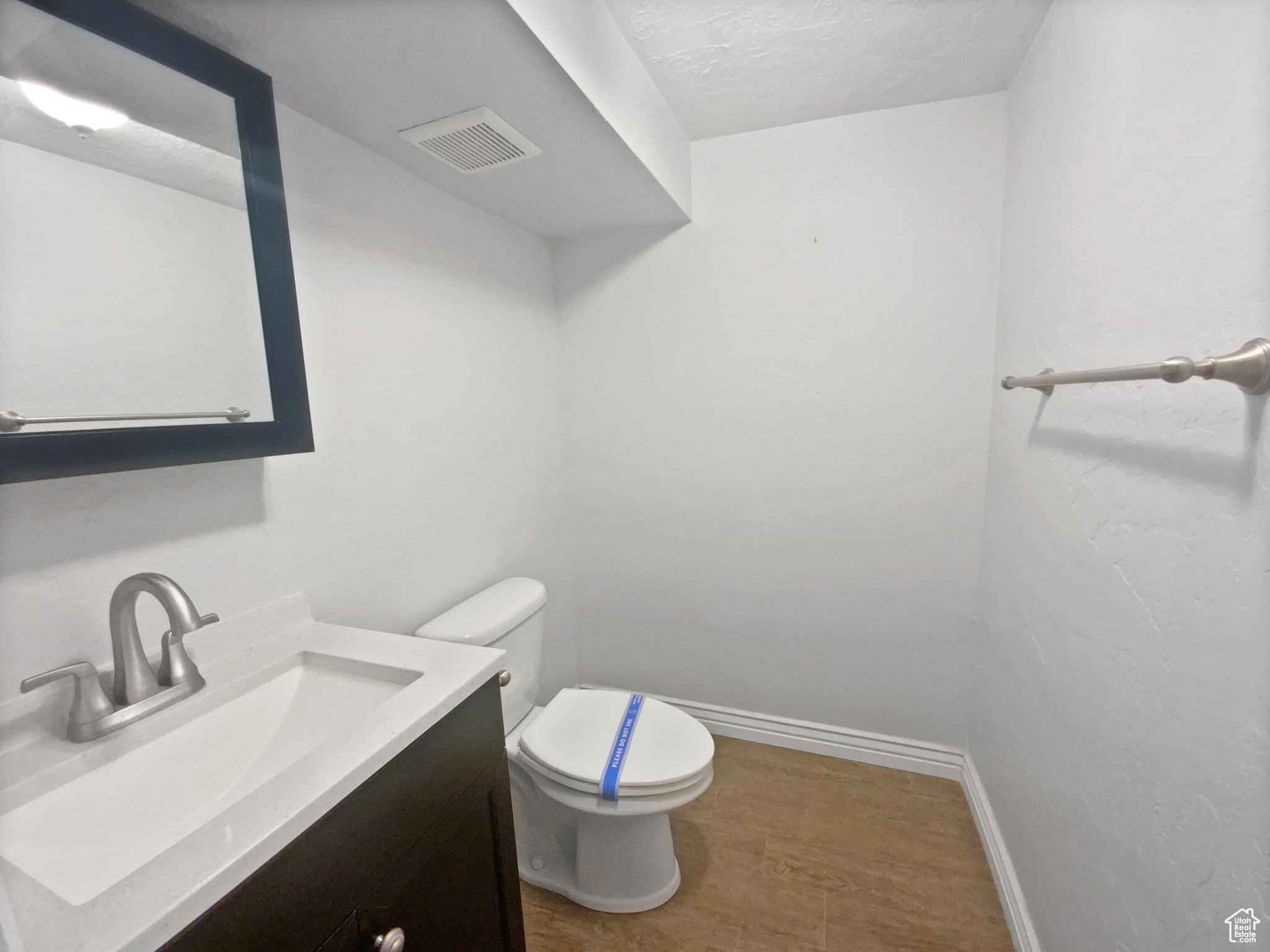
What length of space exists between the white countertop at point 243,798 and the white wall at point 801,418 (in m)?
1.17

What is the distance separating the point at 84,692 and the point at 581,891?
122 centimetres

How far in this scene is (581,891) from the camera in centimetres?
140

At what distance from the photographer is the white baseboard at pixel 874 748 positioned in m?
1.43

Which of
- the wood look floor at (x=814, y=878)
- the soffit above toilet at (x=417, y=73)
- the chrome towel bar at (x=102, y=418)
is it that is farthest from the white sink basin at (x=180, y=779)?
the soffit above toilet at (x=417, y=73)

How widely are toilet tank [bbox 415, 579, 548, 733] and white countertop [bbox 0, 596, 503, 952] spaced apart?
0.30m

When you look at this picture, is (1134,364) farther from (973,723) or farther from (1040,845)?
(973,723)

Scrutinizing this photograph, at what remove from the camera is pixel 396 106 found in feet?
3.38

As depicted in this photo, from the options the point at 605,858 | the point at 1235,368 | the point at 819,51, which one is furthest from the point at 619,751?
the point at 819,51

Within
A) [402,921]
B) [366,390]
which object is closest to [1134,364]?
[402,921]

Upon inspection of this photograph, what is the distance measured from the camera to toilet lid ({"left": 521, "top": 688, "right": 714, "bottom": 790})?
125 cm

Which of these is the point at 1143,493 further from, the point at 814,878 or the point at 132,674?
the point at 132,674

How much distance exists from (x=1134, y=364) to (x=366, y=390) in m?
1.43

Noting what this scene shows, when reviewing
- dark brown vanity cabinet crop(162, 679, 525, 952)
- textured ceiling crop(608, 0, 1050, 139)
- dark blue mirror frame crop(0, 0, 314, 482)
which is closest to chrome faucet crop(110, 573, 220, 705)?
dark blue mirror frame crop(0, 0, 314, 482)

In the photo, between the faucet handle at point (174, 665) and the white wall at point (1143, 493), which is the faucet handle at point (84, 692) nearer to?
the faucet handle at point (174, 665)
